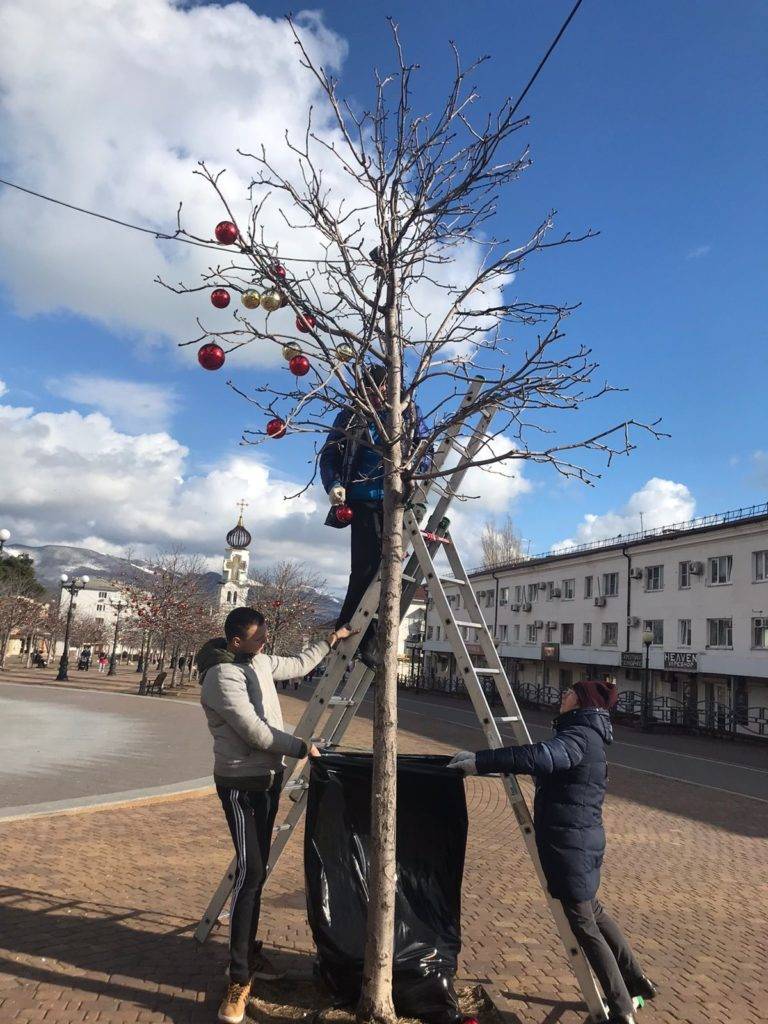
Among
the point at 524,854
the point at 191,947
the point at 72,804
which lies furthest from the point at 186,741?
the point at 191,947

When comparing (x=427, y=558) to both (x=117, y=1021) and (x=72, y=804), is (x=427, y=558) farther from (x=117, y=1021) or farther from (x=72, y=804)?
(x=72, y=804)

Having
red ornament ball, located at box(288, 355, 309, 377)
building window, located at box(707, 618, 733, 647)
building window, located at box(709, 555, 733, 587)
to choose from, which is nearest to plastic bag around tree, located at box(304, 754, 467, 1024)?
red ornament ball, located at box(288, 355, 309, 377)

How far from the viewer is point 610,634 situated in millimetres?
39812

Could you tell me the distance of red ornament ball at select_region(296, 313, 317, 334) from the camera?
13.5ft

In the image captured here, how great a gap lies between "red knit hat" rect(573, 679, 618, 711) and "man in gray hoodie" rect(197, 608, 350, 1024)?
1467 mm

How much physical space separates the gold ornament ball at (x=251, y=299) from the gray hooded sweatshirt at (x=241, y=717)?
1878 mm

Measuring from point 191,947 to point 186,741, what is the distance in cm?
1165

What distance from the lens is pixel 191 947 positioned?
462cm

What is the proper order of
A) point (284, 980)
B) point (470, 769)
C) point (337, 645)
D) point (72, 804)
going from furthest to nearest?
point (72, 804)
point (337, 645)
point (284, 980)
point (470, 769)

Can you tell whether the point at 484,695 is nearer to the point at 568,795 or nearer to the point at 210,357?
the point at 568,795

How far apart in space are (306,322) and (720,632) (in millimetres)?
31858

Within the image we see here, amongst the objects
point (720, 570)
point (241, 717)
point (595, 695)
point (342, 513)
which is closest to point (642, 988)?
point (595, 695)

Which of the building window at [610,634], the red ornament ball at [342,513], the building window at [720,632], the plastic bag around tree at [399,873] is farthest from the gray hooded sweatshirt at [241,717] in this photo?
the building window at [610,634]

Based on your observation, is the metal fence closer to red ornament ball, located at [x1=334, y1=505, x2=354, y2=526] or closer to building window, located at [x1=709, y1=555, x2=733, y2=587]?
building window, located at [x1=709, y1=555, x2=733, y2=587]
